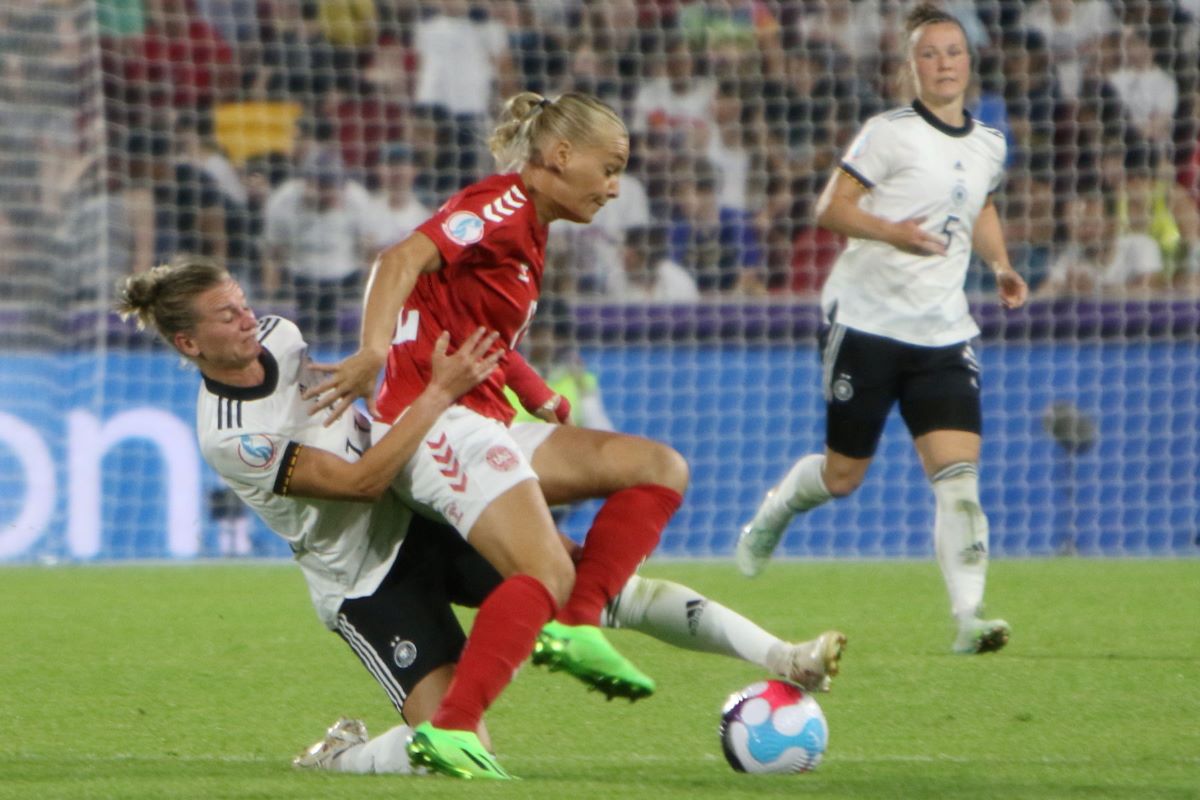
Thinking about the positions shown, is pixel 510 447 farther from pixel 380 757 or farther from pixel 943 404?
pixel 943 404

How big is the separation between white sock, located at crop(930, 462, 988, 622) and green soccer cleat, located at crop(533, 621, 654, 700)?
75.6 inches

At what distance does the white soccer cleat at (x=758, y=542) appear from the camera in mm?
6371

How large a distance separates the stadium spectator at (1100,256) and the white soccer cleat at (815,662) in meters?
6.33

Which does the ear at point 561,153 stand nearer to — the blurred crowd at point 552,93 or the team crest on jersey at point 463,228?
the team crest on jersey at point 463,228

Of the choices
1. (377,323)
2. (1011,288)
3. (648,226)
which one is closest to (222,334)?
(377,323)

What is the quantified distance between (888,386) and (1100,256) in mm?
4545

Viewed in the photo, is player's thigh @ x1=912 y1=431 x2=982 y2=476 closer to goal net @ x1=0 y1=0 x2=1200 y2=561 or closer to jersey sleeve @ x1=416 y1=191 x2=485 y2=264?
jersey sleeve @ x1=416 y1=191 x2=485 y2=264

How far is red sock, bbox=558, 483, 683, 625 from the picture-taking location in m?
3.60

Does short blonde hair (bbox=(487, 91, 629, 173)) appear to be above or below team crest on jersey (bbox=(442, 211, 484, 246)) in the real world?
above

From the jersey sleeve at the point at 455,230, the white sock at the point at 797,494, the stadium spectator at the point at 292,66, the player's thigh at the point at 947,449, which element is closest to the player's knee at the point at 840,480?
the white sock at the point at 797,494

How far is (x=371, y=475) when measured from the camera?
3529mm

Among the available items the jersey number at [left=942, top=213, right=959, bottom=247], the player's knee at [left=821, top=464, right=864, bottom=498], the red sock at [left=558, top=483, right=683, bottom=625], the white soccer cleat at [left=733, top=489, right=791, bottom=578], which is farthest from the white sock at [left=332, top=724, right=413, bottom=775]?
the white soccer cleat at [left=733, top=489, right=791, bottom=578]

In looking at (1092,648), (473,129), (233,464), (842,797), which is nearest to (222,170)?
(473,129)

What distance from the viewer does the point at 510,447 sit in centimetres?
360
